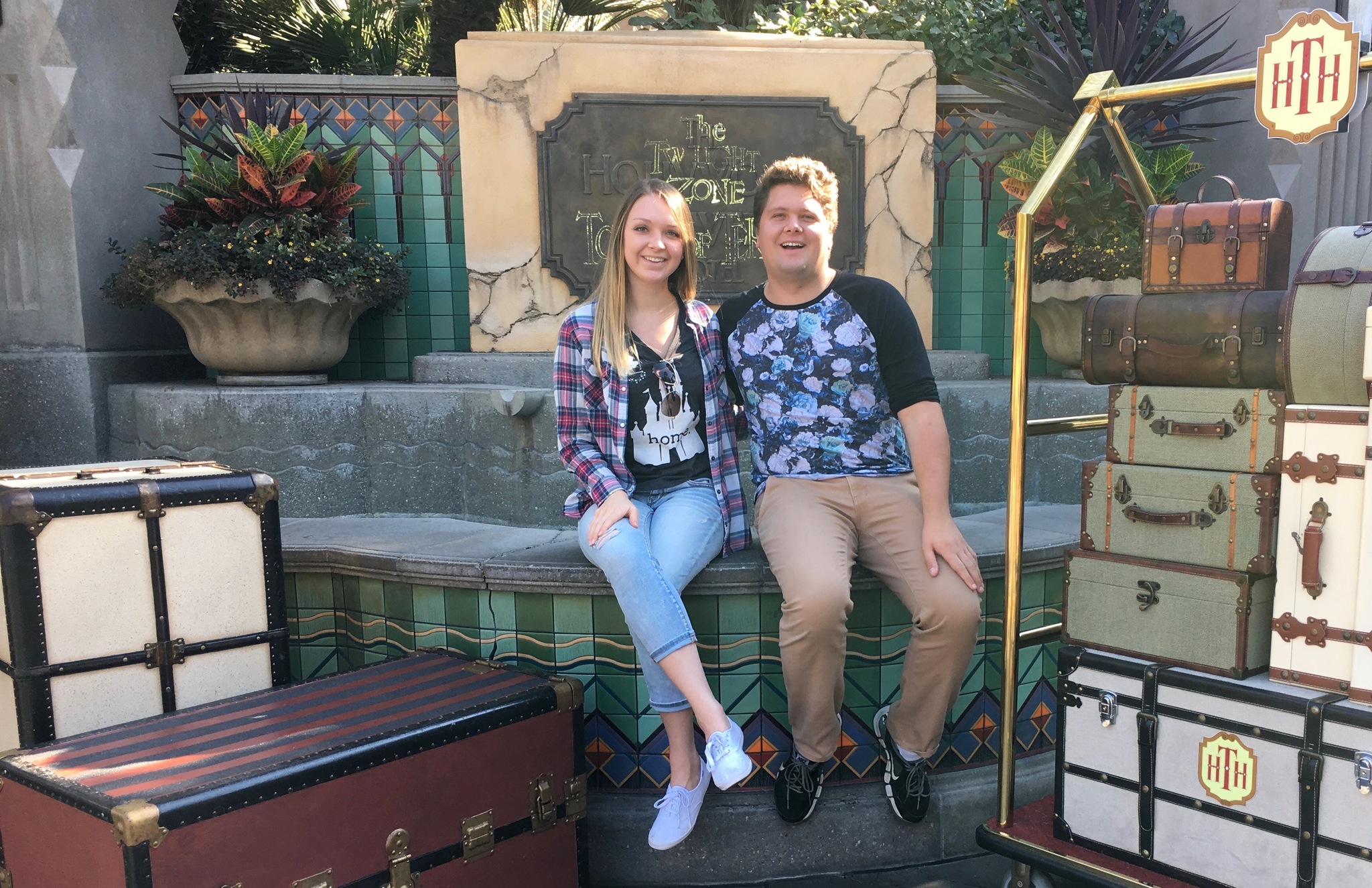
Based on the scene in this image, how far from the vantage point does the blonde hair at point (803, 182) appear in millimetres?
2562

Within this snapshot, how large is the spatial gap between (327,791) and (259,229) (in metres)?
2.45

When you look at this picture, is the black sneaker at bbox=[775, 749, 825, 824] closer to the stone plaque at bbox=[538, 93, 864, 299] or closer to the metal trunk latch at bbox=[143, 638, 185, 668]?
the metal trunk latch at bbox=[143, 638, 185, 668]

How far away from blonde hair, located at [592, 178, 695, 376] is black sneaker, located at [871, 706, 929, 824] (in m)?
1.17

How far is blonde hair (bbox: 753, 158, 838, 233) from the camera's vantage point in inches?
101

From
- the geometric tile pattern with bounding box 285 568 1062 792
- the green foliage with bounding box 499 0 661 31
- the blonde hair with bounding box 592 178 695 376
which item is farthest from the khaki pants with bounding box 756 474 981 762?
the green foliage with bounding box 499 0 661 31

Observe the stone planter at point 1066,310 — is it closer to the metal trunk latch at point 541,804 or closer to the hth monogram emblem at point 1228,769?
the hth monogram emblem at point 1228,769

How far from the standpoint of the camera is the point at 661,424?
2.68 metres

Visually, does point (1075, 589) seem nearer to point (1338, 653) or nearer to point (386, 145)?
point (1338, 653)

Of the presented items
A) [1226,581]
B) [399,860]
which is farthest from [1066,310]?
[399,860]

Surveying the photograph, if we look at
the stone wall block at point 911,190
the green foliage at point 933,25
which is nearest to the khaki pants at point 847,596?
the stone wall block at point 911,190

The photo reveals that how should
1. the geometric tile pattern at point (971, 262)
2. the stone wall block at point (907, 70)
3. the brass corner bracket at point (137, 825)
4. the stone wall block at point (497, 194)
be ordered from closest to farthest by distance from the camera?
1. the brass corner bracket at point (137, 825)
2. the stone wall block at point (497, 194)
3. the stone wall block at point (907, 70)
4. the geometric tile pattern at point (971, 262)

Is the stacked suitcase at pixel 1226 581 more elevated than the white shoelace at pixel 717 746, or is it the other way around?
the stacked suitcase at pixel 1226 581

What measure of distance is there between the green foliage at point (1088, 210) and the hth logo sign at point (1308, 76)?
2183 millimetres

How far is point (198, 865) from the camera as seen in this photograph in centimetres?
184
